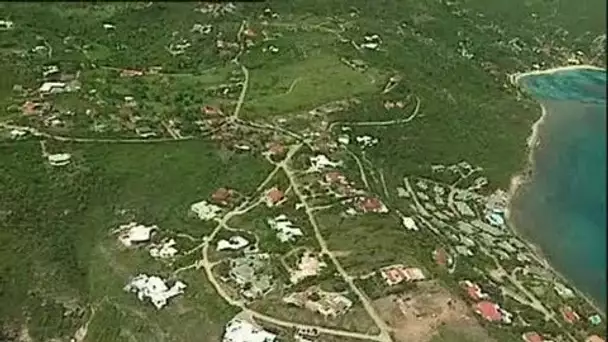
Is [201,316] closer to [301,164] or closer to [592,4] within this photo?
[301,164]

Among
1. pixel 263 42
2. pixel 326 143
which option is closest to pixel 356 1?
pixel 263 42

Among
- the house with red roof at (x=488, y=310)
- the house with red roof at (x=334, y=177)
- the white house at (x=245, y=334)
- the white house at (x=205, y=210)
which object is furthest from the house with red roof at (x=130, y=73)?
the house with red roof at (x=488, y=310)

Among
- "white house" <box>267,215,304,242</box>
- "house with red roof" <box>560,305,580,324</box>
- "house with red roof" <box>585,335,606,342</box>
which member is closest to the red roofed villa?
"white house" <box>267,215,304,242</box>

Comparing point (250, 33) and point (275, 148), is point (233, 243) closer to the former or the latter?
point (275, 148)

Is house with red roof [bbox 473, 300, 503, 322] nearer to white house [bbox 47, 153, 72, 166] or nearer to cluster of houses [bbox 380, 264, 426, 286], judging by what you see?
cluster of houses [bbox 380, 264, 426, 286]

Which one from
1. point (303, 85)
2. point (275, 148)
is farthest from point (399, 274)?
point (303, 85)

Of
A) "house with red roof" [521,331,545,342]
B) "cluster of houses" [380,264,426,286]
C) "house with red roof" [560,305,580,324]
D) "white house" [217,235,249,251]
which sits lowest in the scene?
"house with red roof" [560,305,580,324]
